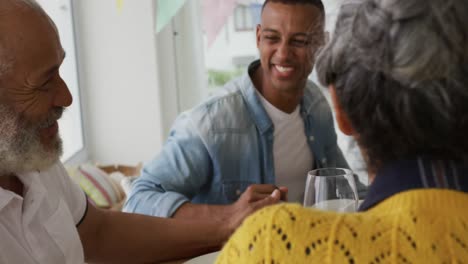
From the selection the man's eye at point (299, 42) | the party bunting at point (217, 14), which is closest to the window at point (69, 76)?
the party bunting at point (217, 14)

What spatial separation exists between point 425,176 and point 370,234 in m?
0.10

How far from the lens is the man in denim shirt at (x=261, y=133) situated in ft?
5.60

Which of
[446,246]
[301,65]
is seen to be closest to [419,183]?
[446,246]

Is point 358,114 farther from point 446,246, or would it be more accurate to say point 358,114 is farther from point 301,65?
point 301,65

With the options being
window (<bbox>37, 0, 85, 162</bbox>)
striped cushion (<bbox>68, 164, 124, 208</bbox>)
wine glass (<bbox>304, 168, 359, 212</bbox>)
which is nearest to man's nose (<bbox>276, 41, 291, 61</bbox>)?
wine glass (<bbox>304, 168, 359, 212</bbox>)

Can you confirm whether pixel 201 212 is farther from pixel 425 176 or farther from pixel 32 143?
pixel 425 176

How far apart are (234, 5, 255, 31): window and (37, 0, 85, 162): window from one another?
2.79 ft

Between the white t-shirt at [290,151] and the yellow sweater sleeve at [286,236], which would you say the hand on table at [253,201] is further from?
the yellow sweater sleeve at [286,236]

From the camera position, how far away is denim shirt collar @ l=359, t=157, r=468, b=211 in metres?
0.68

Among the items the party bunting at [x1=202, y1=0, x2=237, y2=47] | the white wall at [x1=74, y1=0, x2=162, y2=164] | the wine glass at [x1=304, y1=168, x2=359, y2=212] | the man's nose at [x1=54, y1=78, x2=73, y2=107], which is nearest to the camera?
the wine glass at [x1=304, y1=168, x2=359, y2=212]

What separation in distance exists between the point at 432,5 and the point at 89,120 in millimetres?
2818

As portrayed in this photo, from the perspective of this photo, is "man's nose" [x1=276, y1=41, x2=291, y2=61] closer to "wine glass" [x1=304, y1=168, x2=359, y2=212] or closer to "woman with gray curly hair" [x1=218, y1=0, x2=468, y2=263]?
"wine glass" [x1=304, y1=168, x2=359, y2=212]

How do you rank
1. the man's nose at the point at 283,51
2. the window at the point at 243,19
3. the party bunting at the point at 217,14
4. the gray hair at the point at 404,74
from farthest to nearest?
1. the window at the point at 243,19
2. the party bunting at the point at 217,14
3. the man's nose at the point at 283,51
4. the gray hair at the point at 404,74

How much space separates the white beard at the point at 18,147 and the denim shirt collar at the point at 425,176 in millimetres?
763
